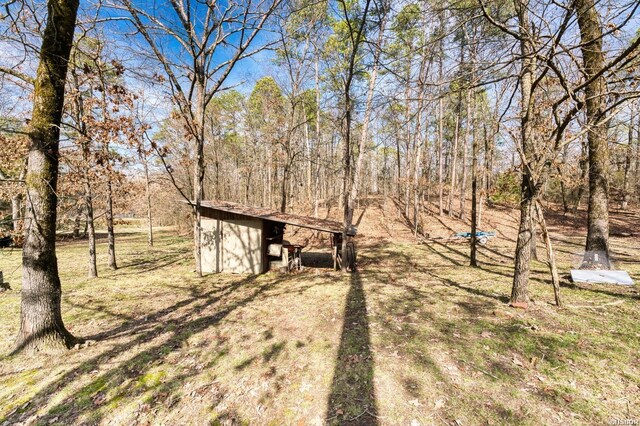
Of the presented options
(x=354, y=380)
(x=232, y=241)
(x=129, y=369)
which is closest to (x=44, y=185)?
(x=129, y=369)

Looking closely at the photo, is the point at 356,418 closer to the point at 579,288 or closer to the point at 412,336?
the point at 412,336

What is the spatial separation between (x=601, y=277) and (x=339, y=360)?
273 inches

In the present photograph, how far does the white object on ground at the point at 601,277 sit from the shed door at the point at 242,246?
9.45 m

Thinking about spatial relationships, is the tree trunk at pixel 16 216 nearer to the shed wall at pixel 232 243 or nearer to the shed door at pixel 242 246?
the shed wall at pixel 232 243

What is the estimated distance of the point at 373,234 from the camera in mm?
17250

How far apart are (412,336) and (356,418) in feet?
6.79

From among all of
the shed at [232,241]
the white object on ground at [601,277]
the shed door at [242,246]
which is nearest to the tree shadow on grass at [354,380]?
the shed at [232,241]

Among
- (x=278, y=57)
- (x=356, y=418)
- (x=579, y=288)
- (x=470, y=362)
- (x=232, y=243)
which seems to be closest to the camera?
(x=356, y=418)

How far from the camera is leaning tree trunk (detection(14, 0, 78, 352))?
3746mm

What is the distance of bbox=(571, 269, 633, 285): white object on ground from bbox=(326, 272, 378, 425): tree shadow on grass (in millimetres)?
5557

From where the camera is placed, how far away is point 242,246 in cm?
984

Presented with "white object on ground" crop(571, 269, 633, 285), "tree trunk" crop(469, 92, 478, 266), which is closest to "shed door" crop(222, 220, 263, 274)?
"tree trunk" crop(469, 92, 478, 266)

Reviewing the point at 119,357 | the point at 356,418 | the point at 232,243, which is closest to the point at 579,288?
the point at 356,418

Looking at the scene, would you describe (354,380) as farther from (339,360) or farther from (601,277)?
(601,277)
